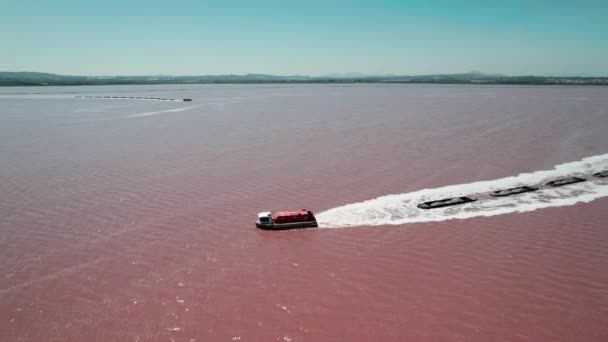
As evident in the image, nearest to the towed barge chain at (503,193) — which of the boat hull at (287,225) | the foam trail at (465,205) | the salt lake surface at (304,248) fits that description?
the foam trail at (465,205)

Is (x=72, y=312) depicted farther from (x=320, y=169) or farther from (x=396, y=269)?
(x=320, y=169)

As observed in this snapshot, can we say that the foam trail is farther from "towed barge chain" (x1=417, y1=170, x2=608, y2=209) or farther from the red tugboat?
the red tugboat

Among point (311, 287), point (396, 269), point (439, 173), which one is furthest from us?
point (439, 173)

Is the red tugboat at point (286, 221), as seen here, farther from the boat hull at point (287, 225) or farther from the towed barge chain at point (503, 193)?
the towed barge chain at point (503, 193)

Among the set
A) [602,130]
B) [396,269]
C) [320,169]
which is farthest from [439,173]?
[602,130]

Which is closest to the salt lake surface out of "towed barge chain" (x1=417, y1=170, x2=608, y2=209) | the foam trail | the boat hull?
the foam trail
